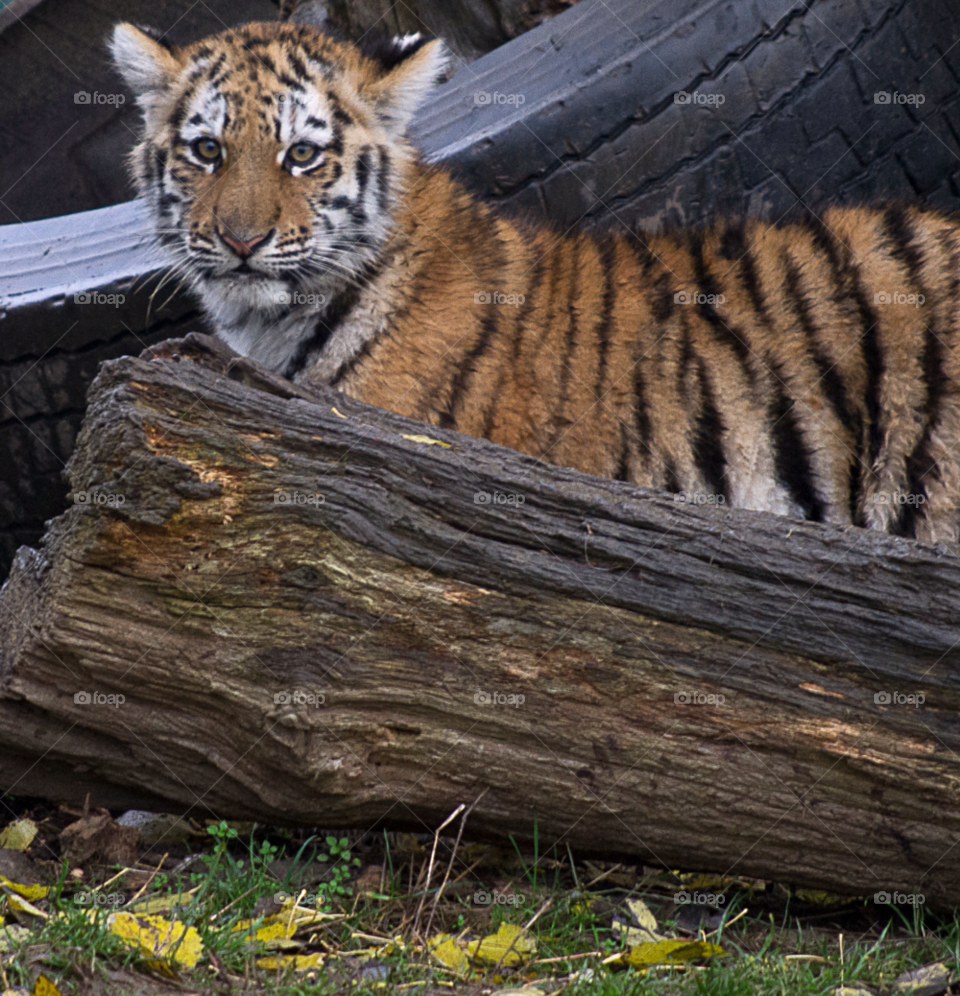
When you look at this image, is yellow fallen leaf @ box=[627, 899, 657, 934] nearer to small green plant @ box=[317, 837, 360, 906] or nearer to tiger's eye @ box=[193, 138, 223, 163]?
small green plant @ box=[317, 837, 360, 906]

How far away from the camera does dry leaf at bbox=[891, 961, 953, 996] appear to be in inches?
105

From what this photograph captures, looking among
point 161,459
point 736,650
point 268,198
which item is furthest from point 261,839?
point 268,198

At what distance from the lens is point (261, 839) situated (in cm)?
336

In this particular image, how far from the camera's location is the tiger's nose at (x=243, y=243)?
396cm

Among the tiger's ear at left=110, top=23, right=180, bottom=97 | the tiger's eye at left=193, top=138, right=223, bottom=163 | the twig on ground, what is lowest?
the twig on ground

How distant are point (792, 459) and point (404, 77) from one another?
6.77 feet

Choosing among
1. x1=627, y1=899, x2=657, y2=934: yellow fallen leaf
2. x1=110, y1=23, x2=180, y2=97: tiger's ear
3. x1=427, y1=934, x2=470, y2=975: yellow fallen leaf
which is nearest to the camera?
x1=427, y1=934, x2=470, y2=975: yellow fallen leaf

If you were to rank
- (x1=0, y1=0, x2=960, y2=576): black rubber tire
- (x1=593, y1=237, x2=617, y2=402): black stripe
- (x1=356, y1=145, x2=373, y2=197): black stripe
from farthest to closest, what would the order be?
1. (x1=0, y1=0, x2=960, y2=576): black rubber tire
2. (x1=356, y1=145, x2=373, y2=197): black stripe
3. (x1=593, y1=237, x2=617, y2=402): black stripe

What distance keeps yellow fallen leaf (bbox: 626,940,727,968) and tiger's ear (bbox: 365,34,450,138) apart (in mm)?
3117

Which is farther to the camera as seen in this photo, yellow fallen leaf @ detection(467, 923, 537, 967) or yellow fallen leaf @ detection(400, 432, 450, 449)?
yellow fallen leaf @ detection(400, 432, 450, 449)

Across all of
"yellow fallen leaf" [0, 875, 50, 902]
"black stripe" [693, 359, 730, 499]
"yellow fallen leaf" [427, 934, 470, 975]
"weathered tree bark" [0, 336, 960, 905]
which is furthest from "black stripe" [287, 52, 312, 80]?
"yellow fallen leaf" [427, 934, 470, 975]

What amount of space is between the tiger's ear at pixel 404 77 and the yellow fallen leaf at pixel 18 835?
2808 millimetres

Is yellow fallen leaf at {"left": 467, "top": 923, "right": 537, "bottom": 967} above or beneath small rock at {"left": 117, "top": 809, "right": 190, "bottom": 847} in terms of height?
beneath

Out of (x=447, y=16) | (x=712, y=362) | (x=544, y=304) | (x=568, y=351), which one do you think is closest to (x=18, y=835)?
(x=568, y=351)
